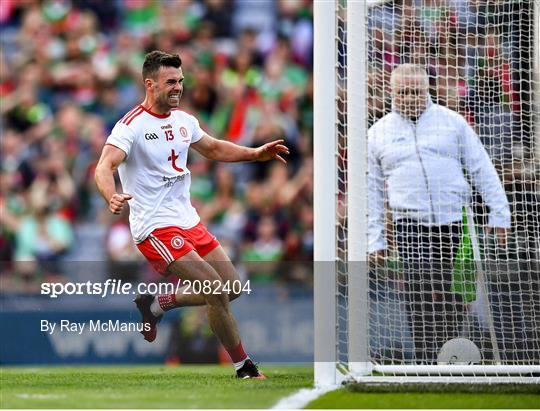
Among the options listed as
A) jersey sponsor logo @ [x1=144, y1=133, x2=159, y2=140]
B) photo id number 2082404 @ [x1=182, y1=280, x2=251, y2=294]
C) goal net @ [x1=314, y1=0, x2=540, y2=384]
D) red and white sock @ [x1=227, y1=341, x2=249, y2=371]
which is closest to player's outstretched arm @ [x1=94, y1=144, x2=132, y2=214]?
jersey sponsor logo @ [x1=144, y1=133, x2=159, y2=140]

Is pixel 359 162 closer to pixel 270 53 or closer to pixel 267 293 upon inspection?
pixel 267 293

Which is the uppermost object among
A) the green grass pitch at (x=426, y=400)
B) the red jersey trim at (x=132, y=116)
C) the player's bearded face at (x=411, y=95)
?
the player's bearded face at (x=411, y=95)

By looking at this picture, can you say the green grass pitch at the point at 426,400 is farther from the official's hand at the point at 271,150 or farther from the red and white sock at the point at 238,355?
the official's hand at the point at 271,150

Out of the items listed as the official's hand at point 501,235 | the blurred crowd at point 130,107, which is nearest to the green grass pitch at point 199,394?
the official's hand at point 501,235

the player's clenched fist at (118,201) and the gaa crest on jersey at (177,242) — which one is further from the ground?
the player's clenched fist at (118,201)

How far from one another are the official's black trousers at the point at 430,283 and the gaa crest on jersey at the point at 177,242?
4.05 feet

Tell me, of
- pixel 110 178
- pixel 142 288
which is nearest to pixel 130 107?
pixel 142 288

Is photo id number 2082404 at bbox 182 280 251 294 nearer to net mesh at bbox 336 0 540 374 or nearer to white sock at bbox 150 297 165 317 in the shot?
white sock at bbox 150 297 165 317

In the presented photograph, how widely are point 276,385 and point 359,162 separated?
1189 millimetres

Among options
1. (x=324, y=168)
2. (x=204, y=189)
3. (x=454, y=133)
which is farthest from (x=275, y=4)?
(x=324, y=168)

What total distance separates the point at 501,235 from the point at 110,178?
2.34m

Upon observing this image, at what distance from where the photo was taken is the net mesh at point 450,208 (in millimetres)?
6227

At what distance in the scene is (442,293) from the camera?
6219 millimetres

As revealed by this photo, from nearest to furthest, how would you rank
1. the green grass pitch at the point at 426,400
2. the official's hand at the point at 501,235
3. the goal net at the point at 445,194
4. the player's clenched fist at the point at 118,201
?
the green grass pitch at the point at 426,400, the player's clenched fist at the point at 118,201, the goal net at the point at 445,194, the official's hand at the point at 501,235
